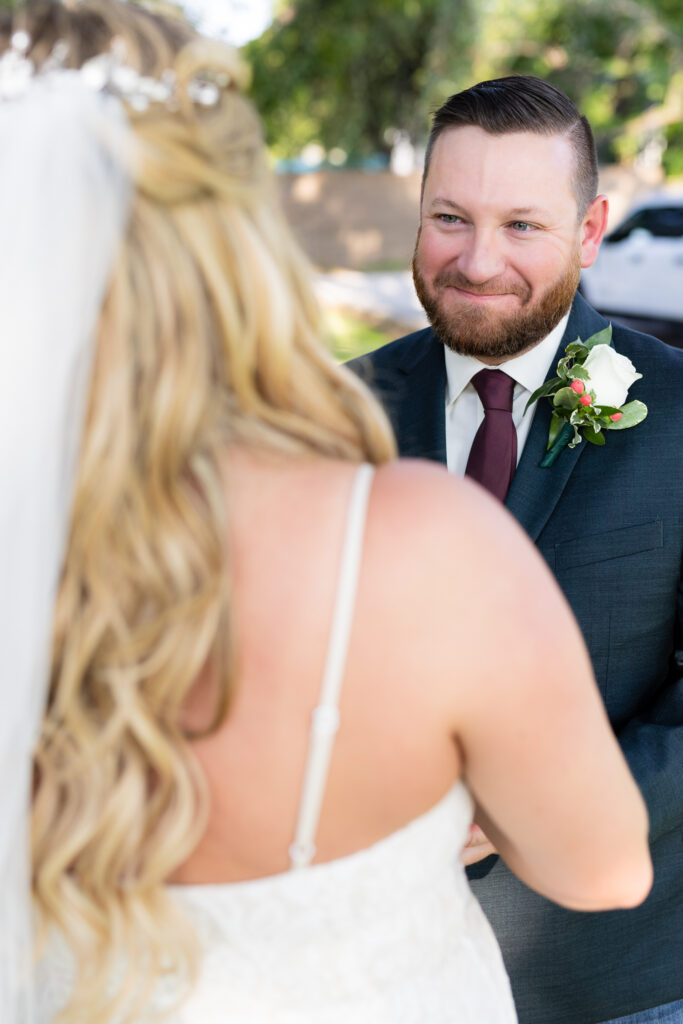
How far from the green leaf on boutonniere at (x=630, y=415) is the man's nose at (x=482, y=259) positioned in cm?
47

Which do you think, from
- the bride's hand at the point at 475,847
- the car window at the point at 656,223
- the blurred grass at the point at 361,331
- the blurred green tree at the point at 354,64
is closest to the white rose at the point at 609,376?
the bride's hand at the point at 475,847

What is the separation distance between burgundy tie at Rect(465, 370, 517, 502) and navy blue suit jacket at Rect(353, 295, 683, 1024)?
120 millimetres

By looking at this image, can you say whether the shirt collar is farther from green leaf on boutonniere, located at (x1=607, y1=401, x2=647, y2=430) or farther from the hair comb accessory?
the hair comb accessory

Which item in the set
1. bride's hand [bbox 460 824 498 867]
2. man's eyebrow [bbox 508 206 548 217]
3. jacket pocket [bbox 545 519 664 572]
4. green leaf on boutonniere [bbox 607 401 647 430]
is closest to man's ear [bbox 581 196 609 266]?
man's eyebrow [bbox 508 206 548 217]

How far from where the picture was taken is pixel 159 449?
1.10 m

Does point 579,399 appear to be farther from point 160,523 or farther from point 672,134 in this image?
point 672,134

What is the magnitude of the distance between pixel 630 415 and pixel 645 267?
11.4 m

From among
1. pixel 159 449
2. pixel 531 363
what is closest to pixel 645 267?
pixel 531 363

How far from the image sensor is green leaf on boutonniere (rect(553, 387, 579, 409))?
2.20 meters

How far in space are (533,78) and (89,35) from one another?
63.6 inches

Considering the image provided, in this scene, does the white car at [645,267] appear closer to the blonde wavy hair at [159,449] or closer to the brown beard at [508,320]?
the brown beard at [508,320]

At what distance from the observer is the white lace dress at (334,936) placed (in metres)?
1.27

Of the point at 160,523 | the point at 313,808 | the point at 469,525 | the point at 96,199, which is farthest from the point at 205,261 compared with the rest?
the point at 313,808

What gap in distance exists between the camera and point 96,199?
1084 millimetres
